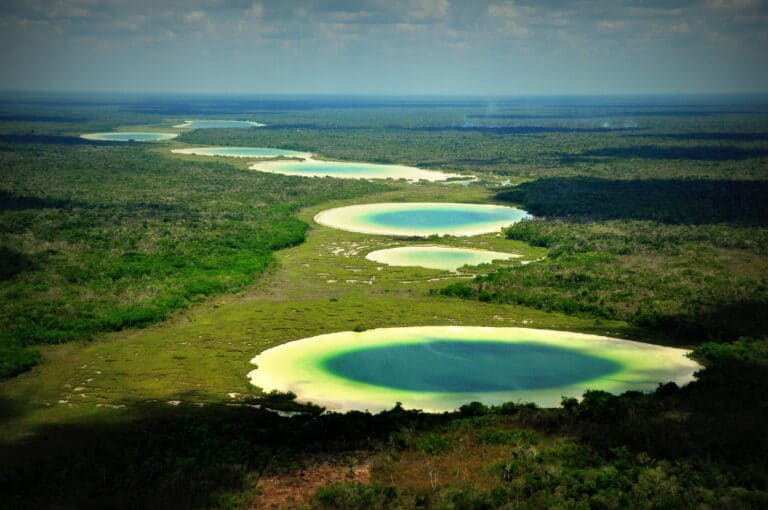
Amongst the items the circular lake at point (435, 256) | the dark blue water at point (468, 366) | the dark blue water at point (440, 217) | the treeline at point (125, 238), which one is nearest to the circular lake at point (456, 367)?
the dark blue water at point (468, 366)

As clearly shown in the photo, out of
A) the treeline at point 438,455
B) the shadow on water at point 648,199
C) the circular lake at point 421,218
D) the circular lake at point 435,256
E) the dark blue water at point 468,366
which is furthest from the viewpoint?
the shadow on water at point 648,199

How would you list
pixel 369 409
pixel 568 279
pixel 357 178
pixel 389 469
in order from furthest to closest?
pixel 357 178, pixel 568 279, pixel 369 409, pixel 389 469

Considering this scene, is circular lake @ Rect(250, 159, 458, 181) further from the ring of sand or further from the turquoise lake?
the turquoise lake

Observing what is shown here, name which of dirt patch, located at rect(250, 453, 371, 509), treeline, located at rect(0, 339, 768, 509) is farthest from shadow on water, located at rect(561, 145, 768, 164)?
dirt patch, located at rect(250, 453, 371, 509)

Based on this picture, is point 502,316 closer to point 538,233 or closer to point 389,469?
point 389,469

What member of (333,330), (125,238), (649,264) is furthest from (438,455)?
(125,238)

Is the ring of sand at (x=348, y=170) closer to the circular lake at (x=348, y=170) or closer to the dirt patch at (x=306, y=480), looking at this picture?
the circular lake at (x=348, y=170)

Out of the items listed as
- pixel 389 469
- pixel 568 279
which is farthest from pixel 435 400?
pixel 568 279
